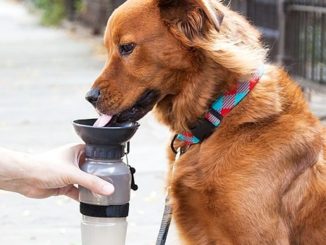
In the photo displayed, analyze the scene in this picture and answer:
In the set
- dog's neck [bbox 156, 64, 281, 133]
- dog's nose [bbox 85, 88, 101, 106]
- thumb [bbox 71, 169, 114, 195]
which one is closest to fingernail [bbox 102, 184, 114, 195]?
thumb [bbox 71, 169, 114, 195]

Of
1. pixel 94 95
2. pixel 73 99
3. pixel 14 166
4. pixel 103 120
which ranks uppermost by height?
pixel 94 95

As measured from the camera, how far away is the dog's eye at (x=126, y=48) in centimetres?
402

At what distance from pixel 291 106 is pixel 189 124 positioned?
0.49 m

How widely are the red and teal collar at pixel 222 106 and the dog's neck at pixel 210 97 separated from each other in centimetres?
2

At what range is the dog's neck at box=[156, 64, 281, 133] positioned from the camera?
400 centimetres

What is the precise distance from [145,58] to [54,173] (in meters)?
0.68

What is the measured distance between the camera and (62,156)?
155 inches

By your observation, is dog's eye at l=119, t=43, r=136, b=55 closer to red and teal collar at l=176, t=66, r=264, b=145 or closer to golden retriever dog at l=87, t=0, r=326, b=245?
golden retriever dog at l=87, t=0, r=326, b=245

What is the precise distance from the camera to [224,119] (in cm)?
403

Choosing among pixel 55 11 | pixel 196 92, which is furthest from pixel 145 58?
pixel 55 11

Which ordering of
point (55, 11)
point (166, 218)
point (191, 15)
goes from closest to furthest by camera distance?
point (191, 15), point (166, 218), point (55, 11)

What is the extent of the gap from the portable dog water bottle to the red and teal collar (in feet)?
1.08

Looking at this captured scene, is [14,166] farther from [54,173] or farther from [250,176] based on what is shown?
[250,176]

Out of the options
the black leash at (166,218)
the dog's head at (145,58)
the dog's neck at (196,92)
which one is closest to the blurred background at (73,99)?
the black leash at (166,218)
